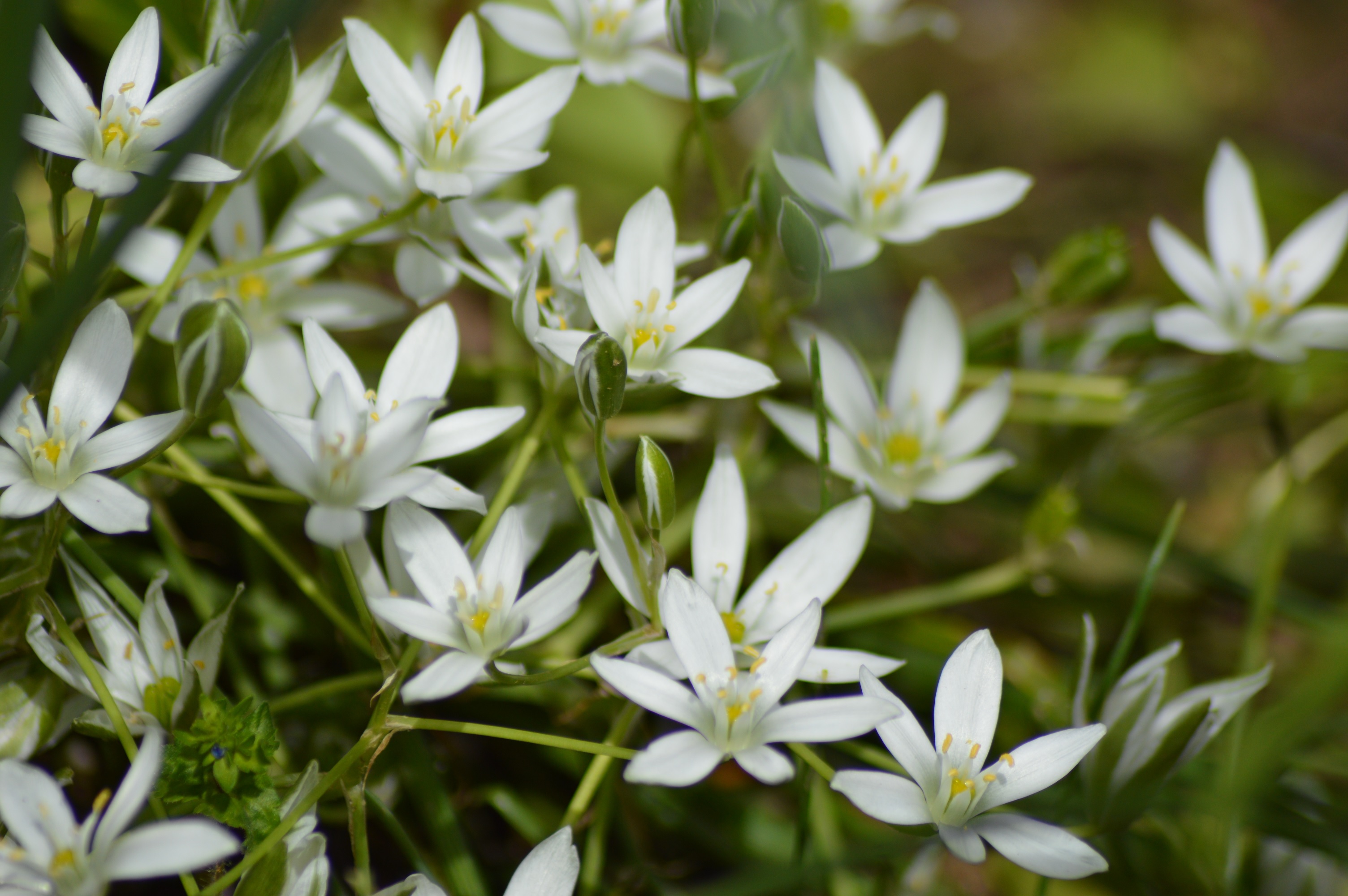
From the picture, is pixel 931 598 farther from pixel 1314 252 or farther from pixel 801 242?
pixel 1314 252

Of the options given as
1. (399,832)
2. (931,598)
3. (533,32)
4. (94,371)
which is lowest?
(931,598)

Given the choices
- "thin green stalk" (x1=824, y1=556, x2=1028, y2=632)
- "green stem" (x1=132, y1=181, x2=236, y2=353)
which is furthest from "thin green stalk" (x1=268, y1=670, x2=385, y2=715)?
"thin green stalk" (x1=824, y1=556, x2=1028, y2=632)

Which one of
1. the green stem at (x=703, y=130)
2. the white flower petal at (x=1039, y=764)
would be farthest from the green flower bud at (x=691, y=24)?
the white flower petal at (x=1039, y=764)

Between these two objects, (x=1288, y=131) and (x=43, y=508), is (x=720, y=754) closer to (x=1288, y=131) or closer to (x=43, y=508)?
(x=43, y=508)

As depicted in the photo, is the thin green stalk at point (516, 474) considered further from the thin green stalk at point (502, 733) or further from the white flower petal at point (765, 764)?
the white flower petal at point (765, 764)

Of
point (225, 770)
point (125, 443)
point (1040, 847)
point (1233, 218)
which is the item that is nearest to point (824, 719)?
point (1040, 847)
